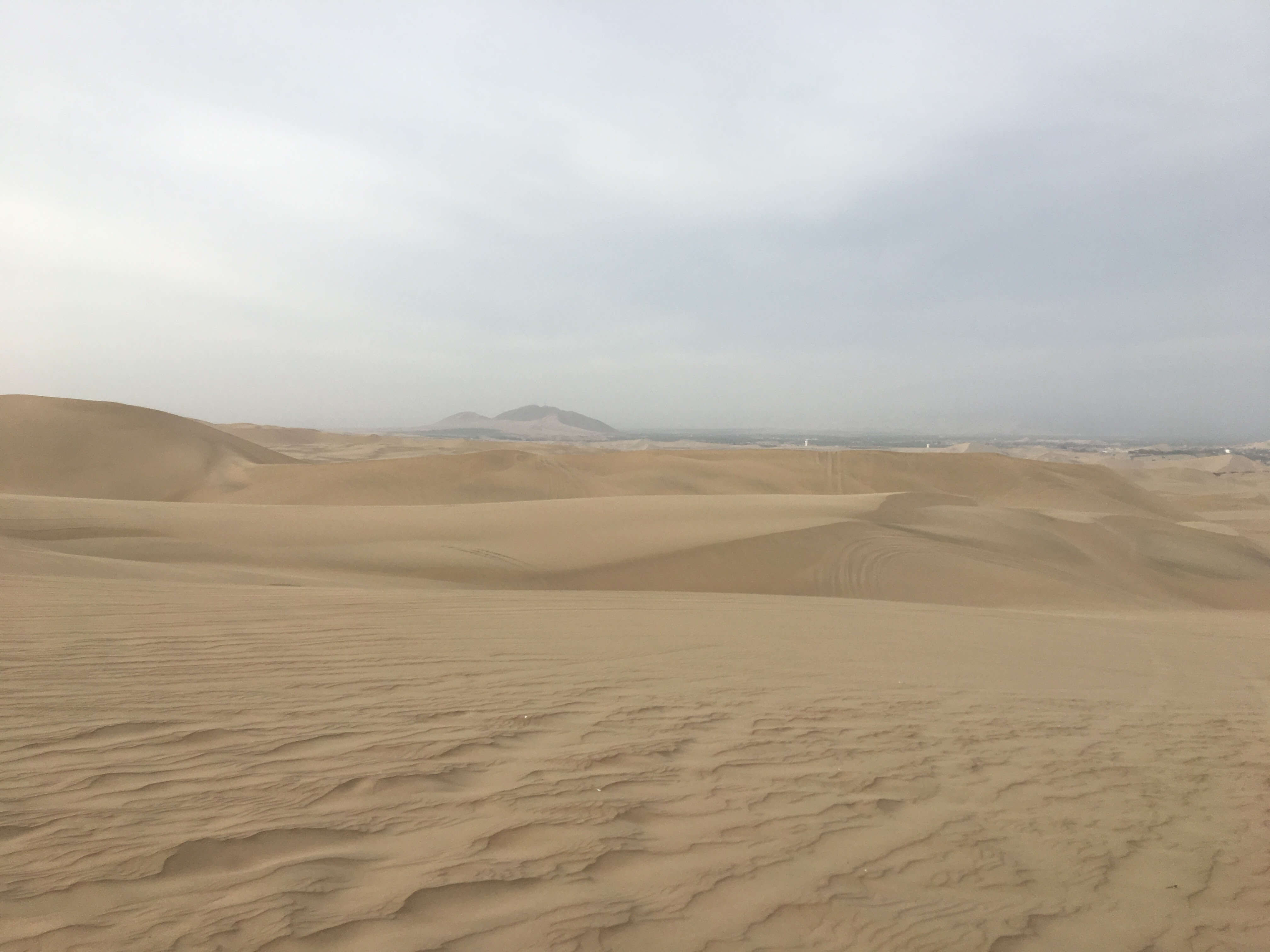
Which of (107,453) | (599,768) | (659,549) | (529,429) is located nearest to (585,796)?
(599,768)

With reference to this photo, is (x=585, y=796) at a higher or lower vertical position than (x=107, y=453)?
lower

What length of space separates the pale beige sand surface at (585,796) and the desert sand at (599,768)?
16 mm

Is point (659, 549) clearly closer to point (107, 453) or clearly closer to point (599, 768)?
point (599, 768)

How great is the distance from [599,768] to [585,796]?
301mm

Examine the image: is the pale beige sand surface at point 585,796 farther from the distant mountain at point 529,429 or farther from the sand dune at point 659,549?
the distant mountain at point 529,429

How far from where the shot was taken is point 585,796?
3.23 m

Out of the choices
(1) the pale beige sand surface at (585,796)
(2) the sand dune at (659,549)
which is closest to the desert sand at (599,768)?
(1) the pale beige sand surface at (585,796)

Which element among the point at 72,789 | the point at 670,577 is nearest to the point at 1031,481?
the point at 670,577

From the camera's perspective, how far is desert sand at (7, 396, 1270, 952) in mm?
2428

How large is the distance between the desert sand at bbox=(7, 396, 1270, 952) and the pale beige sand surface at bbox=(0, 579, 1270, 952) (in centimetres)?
2

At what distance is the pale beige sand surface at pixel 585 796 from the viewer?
7.86 feet

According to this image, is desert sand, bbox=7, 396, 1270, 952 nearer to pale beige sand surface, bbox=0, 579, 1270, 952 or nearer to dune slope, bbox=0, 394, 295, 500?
pale beige sand surface, bbox=0, 579, 1270, 952

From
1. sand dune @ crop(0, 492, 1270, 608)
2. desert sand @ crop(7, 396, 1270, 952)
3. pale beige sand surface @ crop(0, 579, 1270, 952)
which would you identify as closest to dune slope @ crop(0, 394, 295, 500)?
sand dune @ crop(0, 492, 1270, 608)

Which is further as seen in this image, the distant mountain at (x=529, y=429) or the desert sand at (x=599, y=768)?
the distant mountain at (x=529, y=429)
